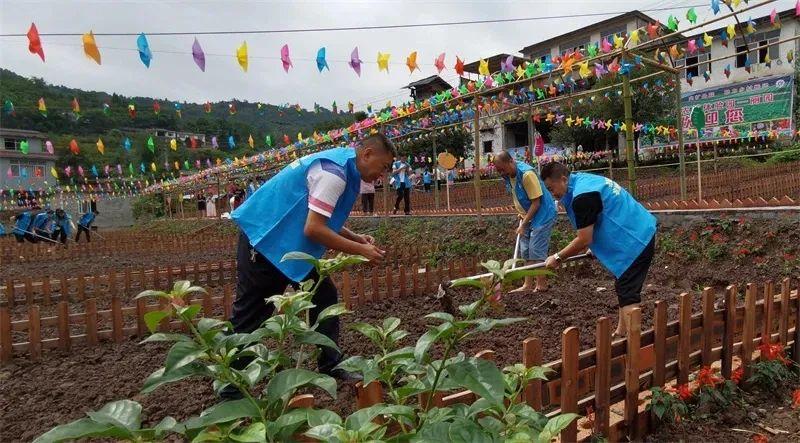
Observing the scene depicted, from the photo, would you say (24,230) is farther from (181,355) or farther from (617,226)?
(181,355)

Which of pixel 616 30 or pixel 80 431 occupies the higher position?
pixel 616 30

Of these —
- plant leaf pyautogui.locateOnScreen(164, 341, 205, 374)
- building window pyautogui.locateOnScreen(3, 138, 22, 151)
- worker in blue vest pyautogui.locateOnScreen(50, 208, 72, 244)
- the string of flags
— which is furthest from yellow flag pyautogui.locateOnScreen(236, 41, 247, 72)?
building window pyautogui.locateOnScreen(3, 138, 22, 151)

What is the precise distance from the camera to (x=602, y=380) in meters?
2.11

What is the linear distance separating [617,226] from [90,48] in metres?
6.16

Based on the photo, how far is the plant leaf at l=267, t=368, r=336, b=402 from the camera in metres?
0.98

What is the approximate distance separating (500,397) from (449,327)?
0.17m

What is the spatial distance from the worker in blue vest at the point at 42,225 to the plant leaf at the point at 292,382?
17359mm

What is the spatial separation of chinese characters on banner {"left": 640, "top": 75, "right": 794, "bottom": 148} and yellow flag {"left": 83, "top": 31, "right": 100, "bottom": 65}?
1925 cm

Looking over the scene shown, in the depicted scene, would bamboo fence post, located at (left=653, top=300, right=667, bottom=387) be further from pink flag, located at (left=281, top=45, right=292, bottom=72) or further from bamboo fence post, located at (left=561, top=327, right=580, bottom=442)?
pink flag, located at (left=281, top=45, right=292, bottom=72)

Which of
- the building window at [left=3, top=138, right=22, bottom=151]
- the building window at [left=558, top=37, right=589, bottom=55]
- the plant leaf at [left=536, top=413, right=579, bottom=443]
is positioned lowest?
the plant leaf at [left=536, top=413, right=579, bottom=443]

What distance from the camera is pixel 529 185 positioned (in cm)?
479

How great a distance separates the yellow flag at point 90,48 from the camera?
5941 millimetres

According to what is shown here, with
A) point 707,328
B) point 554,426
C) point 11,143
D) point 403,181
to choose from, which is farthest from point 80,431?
point 11,143

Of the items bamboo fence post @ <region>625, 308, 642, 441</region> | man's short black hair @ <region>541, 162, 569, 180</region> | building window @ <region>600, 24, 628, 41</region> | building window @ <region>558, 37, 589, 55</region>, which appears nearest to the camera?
bamboo fence post @ <region>625, 308, 642, 441</region>
